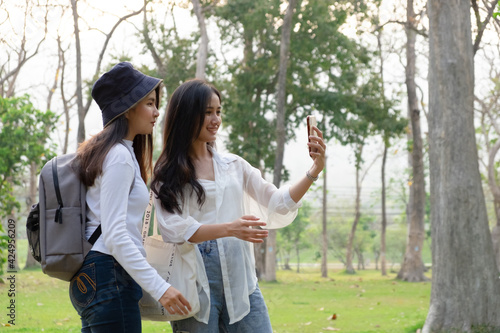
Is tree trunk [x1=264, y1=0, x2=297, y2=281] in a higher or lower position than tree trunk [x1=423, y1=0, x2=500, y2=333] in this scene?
higher

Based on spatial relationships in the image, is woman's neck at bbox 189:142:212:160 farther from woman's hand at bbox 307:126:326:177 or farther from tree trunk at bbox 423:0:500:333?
tree trunk at bbox 423:0:500:333

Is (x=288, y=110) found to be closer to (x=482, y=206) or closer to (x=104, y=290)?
(x=482, y=206)

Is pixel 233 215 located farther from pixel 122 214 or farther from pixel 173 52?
pixel 173 52

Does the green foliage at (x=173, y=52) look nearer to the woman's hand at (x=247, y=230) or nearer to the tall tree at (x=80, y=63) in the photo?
the tall tree at (x=80, y=63)

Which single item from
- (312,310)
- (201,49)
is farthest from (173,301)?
(201,49)

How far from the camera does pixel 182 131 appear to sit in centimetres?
294

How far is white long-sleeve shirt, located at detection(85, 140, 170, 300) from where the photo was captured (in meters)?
2.27

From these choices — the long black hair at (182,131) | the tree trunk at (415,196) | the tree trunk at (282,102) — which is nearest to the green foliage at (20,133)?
the tree trunk at (282,102)

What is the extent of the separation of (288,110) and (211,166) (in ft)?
68.7

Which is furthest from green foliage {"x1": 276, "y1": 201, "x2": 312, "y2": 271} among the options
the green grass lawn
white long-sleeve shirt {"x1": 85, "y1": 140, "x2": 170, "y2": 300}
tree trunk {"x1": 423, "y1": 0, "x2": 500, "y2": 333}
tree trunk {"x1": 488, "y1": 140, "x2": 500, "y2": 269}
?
white long-sleeve shirt {"x1": 85, "y1": 140, "x2": 170, "y2": 300}

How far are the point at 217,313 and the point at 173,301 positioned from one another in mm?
493

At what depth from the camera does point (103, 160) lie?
2.36m

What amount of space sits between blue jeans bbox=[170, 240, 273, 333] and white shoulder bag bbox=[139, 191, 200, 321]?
68mm

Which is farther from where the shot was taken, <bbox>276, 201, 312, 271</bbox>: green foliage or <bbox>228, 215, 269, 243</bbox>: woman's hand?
<bbox>276, 201, 312, 271</bbox>: green foliage
